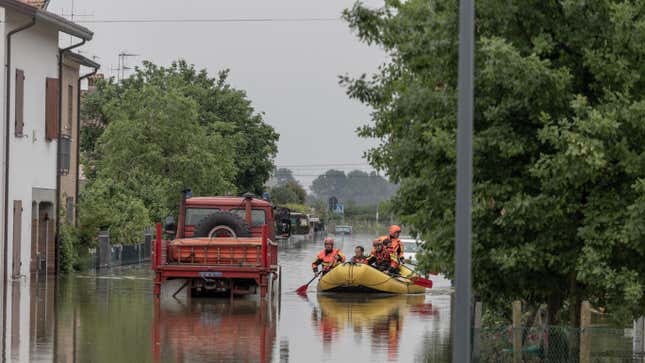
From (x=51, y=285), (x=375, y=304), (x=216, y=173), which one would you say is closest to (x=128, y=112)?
(x=216, y=173)

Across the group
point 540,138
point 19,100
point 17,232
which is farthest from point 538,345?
point 19,100

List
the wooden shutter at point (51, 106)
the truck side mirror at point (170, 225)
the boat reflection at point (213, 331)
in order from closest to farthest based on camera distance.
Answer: the boat reflection at point (213, 331) < the truck side mirror at point (170, 225) < the wooden shutter at point (51, 106)

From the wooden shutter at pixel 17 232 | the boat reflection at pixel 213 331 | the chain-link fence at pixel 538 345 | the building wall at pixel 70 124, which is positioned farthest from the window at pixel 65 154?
the chain-link fence at pixel 538 345

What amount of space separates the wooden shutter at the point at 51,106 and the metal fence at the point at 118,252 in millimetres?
5769

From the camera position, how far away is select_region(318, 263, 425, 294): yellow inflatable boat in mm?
36250

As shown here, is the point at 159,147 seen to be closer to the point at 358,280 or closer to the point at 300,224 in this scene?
the point at 358,280

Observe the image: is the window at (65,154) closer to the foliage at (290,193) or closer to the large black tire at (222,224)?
the large black tire at (222,224)

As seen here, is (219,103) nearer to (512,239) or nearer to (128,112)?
(128,112)

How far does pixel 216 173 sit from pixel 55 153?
80.9 ft

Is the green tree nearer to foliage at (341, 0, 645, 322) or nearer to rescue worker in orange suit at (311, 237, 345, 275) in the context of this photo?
rescue worker in orange suit at (311, 237, 345, 275)

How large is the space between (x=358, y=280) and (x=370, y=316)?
22.7 feet

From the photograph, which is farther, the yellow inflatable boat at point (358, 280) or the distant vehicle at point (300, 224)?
the distant vehicle at point (300, 224)

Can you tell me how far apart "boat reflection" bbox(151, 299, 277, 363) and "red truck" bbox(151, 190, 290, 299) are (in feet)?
2.04

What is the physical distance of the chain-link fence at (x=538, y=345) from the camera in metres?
16.7
